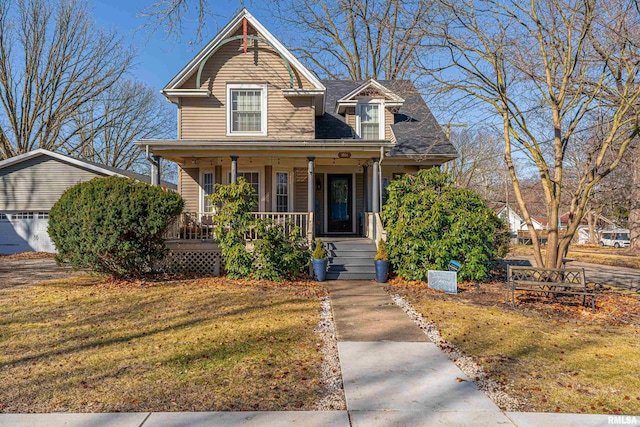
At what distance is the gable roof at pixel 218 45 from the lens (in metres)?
12.6

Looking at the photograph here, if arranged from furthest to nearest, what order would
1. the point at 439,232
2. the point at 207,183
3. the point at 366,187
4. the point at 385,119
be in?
the point at 385,119 → the point at 207,183 → the point at 366,187 → the point at 439,232

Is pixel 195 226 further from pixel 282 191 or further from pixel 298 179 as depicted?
pixel 298 179

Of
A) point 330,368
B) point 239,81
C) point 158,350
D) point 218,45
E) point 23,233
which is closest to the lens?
point 330,368

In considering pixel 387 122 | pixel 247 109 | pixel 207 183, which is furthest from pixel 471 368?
pixel 387 122

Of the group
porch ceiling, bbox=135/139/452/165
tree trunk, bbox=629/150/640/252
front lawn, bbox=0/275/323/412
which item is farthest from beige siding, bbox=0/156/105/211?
tree trunk, bbox=629/150/640/252

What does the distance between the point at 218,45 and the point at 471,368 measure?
477 inches

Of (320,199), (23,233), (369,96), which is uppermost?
(369,96)

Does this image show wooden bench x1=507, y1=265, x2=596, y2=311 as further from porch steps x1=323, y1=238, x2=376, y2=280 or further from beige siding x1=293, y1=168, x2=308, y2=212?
beige siding x1=293, y1=168, x2=308, y2=212

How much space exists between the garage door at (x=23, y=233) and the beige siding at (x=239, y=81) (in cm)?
836

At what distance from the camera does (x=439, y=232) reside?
31.9 feet

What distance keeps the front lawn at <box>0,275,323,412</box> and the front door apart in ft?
21.2

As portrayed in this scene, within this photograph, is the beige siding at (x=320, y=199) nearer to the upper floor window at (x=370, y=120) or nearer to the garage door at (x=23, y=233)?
the upper floor window at (x=370, y=120)

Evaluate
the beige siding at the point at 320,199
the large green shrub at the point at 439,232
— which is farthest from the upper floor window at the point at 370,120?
the large green shrub at the point at 439,232

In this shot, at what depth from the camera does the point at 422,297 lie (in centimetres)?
818
